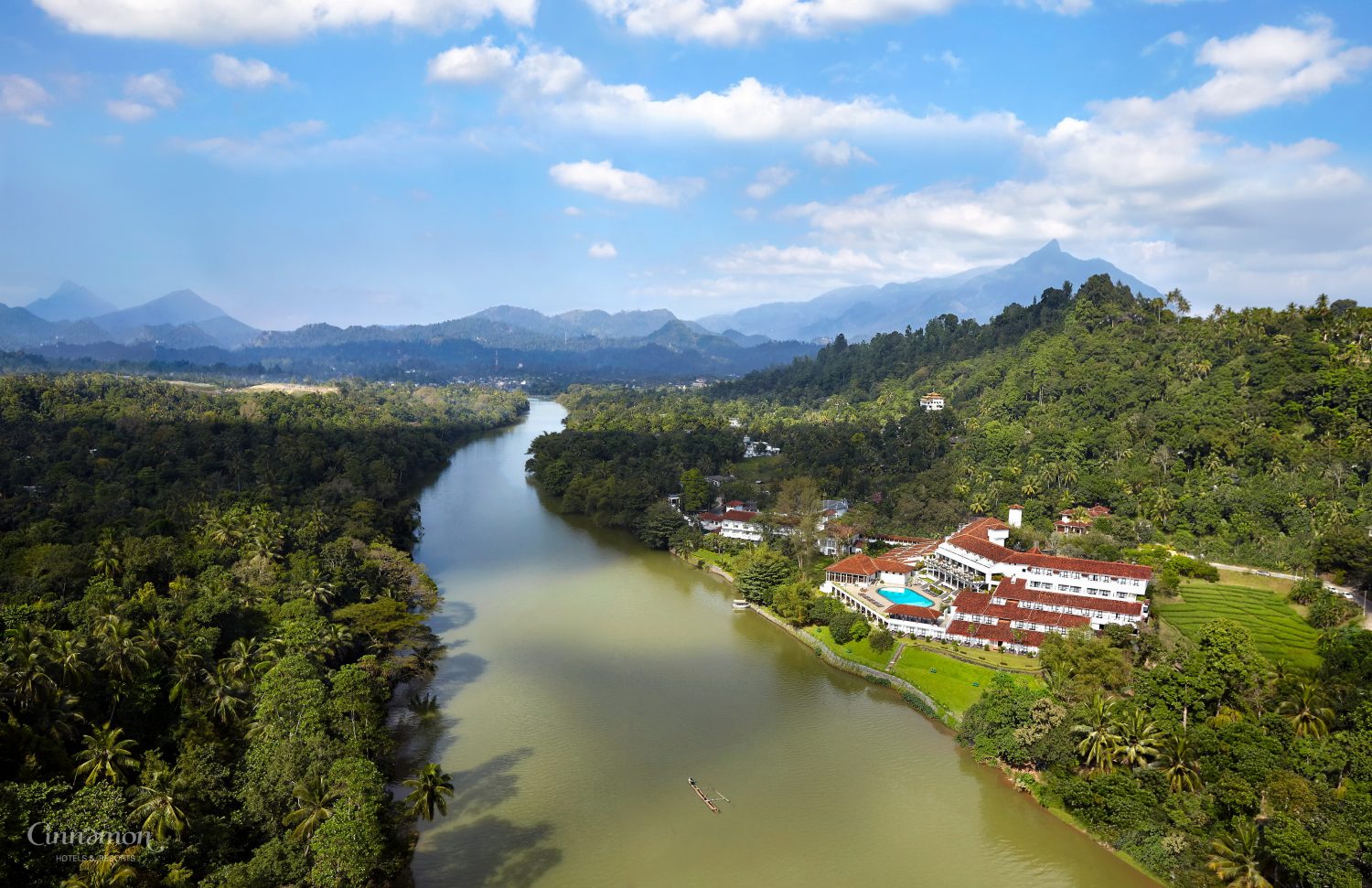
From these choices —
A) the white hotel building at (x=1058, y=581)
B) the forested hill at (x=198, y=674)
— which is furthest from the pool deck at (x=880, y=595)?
Answer: the forested hill at (x=198, y=674)

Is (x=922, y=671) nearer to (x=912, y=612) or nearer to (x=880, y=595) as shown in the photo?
(x=912, y=612)

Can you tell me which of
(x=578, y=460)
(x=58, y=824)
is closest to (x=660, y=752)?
(x=58, y=824)

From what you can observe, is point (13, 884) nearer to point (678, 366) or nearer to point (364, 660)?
point (364, 660)

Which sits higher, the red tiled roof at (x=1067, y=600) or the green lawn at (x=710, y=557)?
the red tiled roof at (x=1067, y=600)

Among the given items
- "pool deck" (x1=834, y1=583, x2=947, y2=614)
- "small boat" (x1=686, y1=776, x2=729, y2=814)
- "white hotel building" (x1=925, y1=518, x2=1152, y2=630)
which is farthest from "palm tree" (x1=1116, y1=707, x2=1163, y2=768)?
"pool deck" (x1=834, y1=583, x2=947, y2=614)

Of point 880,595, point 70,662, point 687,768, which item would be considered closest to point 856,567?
point 880,595

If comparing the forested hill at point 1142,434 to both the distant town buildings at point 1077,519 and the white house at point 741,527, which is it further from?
the white house at point 741,527

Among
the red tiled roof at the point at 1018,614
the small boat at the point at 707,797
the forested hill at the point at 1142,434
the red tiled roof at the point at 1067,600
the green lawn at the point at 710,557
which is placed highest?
the forested hill at the point at 1142,434
